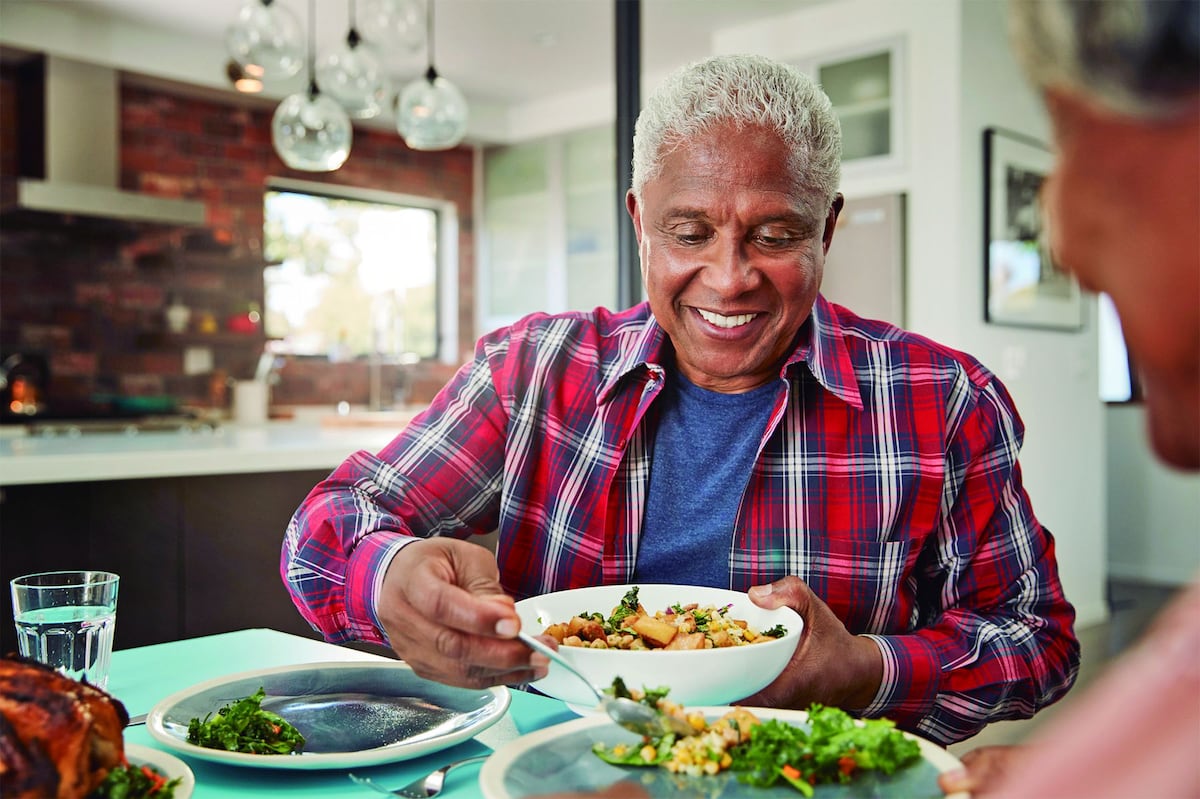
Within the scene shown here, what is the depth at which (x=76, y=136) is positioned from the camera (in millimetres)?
4988

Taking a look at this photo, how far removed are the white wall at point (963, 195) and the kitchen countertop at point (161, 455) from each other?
223 centimetres

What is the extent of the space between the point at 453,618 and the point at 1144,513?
5995 mm

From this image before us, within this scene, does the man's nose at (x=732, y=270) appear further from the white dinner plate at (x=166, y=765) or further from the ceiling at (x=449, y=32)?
the ceiling at (x=449, y=32)

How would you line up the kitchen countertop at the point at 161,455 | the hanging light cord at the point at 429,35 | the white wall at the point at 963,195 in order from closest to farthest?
the kitchen countertop at the point at 161,455 → the hanging light cord at the point at 429,35 → the white wall at the point at 963,195

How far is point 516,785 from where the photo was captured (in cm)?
69

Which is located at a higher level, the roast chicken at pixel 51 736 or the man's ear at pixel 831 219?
the man's ear at pixel 831 219

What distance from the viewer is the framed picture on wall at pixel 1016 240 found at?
428cm

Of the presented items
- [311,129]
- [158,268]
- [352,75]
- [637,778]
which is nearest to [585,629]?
[637,778]

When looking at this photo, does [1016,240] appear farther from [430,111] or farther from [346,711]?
[346,711]

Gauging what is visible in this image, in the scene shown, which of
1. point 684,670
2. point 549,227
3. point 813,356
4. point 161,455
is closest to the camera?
point 684,670

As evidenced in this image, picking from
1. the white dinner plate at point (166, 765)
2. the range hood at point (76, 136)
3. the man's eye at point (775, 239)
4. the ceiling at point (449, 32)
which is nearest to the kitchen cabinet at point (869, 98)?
the ceiling at point (449, 32)

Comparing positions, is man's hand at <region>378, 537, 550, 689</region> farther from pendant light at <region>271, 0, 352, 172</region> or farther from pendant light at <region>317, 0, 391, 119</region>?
pendant light at <region>271, 0, 352, 172</region>

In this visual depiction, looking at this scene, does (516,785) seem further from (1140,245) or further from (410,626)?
(1140,245)

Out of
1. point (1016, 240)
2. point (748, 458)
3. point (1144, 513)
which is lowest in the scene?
point (1144, 513)
